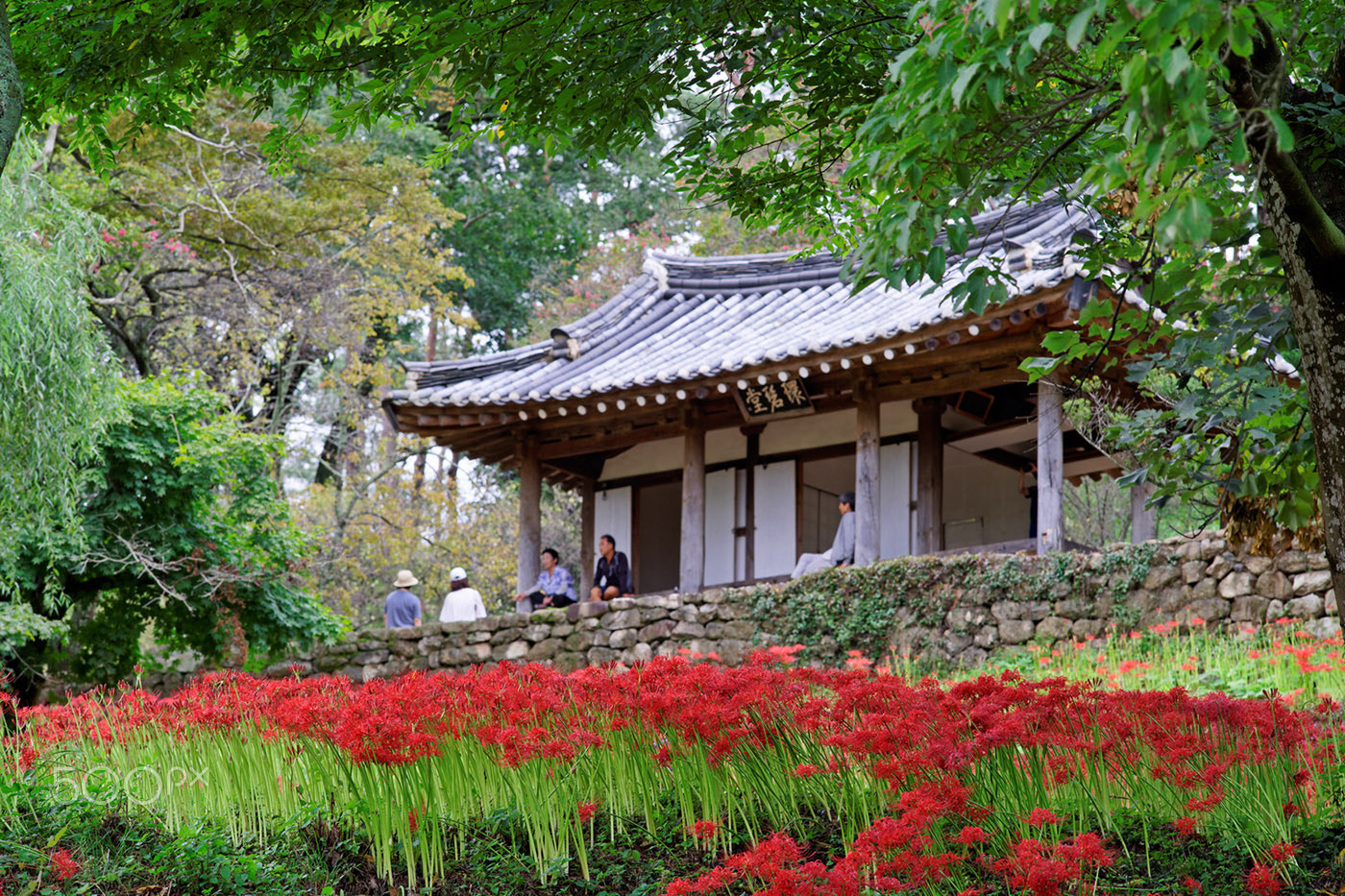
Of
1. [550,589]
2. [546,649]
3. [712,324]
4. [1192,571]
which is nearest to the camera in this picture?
[1192,571]

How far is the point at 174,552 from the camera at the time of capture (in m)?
11.2

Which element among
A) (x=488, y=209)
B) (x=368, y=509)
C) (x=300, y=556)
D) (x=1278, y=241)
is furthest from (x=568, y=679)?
(x=488, y=209)

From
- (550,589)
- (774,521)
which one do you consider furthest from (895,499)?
(550,589)

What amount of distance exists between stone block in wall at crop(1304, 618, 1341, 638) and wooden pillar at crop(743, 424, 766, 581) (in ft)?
20.6

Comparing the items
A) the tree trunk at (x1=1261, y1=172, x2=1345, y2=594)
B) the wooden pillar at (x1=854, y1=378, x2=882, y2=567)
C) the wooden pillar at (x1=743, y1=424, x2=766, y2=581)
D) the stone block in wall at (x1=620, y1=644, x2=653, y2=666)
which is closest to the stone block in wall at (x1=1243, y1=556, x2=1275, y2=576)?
the wooden pillar at (x1=854, y1=378, x2=882, y2=567)

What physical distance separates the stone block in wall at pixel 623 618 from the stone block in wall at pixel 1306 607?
5.56m

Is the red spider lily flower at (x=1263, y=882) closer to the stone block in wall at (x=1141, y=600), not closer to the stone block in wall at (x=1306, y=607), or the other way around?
the stone block in wall at (x=1306, y=607)

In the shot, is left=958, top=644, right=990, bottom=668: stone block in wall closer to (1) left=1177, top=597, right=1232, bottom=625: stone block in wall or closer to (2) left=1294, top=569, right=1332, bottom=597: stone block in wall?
(1) left=1177, top=597, right=1232, bottom=625: stone block in wall

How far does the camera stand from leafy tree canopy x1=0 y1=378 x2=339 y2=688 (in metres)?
10.9

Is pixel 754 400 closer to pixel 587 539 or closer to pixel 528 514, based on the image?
pixel 528 514

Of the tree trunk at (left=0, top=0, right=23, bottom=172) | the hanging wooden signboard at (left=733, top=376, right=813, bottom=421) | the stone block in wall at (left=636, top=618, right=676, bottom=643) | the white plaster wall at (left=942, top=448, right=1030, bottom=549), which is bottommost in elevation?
the stone block in wall at (left=636, top=618, right=676, bottom=643)

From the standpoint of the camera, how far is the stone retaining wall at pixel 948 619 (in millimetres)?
8891

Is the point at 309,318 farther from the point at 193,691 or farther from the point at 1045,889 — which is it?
the point at 1045,889

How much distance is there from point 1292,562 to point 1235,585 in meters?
0.43
